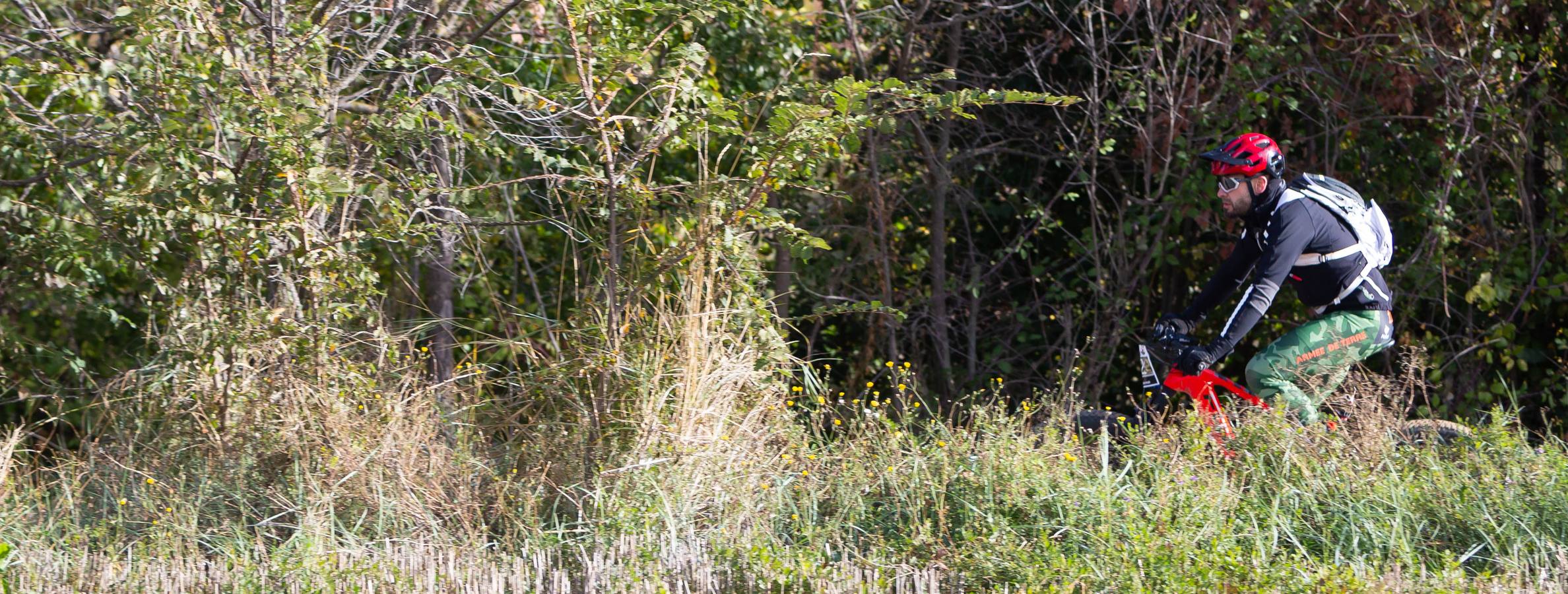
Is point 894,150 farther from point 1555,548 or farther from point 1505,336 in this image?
point 1555,548

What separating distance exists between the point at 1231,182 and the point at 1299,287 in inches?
20.4

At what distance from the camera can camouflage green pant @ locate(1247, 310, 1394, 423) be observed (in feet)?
17.7

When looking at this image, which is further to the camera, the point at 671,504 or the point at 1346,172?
the point at 1346,172

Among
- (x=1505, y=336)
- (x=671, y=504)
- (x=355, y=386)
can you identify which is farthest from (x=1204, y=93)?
(x=355, y=386)

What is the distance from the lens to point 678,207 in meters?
5.76

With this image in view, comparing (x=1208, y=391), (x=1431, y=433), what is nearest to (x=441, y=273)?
(x=1208, y=391)

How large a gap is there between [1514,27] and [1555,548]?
3.95 m

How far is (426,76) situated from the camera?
246 inches

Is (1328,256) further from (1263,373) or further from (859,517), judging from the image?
(859,517)

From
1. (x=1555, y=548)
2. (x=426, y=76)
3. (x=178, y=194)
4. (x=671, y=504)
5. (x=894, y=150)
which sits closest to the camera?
(x=1555, y=548)

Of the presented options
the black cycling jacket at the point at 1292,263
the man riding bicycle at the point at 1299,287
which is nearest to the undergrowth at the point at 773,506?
the man riding bicycle at the point at 1299,287

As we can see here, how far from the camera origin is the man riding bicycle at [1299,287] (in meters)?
5.23

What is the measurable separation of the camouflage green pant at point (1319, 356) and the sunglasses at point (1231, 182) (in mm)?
635

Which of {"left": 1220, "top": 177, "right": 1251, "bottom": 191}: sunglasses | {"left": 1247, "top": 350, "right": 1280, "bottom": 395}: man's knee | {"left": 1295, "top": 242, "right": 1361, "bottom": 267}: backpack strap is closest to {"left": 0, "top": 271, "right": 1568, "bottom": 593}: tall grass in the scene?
{"left": 1247, "top": 350, "right": 1280, "bottom": 395}: man's knee
